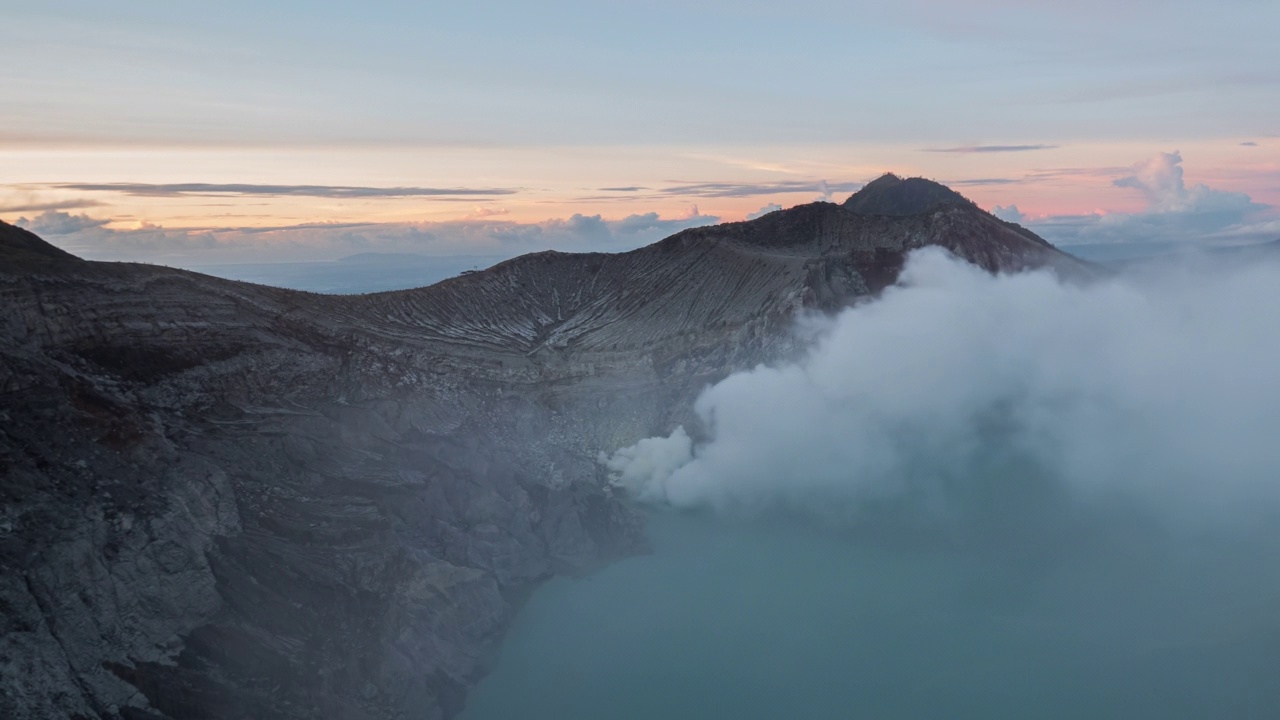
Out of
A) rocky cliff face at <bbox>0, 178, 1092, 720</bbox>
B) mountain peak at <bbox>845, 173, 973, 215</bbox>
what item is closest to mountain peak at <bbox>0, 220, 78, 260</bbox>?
rocky cliff face at <bbox>0, 178, 1092, 720</bbox>

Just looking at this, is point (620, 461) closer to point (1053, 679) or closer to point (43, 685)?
point (1053, 679)

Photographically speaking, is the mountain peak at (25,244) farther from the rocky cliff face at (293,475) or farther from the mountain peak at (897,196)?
the mountain peak at (897,196)

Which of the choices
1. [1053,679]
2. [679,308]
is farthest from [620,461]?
[1053,679]

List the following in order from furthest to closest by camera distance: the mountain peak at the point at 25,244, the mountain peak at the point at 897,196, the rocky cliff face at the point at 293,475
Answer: the mountain peak at the point at 897,196, the mountain peak at the point at 25,244, the rocky cliff face at the point at 293,475

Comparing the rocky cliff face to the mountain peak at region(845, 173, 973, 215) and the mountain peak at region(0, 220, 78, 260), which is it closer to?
the mountain peak at region(0, 220, 78, 260)

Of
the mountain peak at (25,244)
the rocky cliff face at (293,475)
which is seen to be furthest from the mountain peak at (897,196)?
the mountain peak at (25,244)

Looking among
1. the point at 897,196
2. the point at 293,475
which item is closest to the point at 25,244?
the point at 293,475
